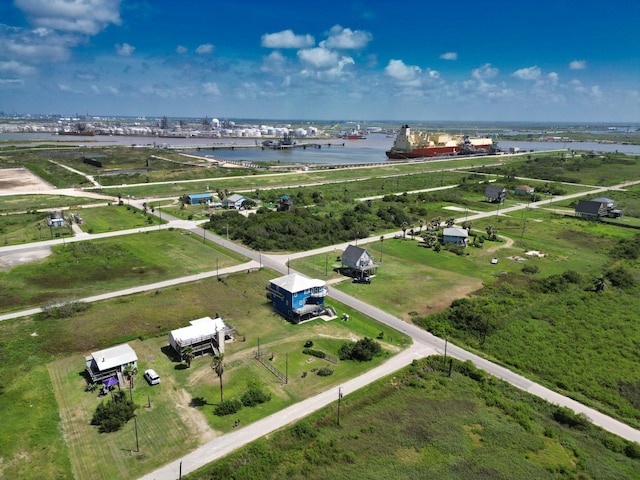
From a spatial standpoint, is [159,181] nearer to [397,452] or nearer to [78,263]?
[78,263]

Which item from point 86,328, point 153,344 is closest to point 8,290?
point 86,328

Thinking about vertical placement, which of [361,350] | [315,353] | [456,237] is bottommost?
[315,353]

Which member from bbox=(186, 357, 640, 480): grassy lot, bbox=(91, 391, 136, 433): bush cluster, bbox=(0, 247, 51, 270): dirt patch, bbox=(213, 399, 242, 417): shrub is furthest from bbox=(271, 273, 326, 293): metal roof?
bbox=(0, 247, 51, 270): dirt patch

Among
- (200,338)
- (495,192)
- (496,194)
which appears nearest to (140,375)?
(200,338)

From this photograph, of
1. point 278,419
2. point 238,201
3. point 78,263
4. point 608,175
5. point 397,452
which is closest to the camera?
point 397,452

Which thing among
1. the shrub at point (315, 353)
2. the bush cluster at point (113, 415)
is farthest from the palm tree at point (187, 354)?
the shrub at point (315, 353)

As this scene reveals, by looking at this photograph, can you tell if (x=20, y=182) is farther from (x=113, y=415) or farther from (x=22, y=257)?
(x=113, y=415)

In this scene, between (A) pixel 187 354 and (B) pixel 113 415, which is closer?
(B) pixel 113 415
